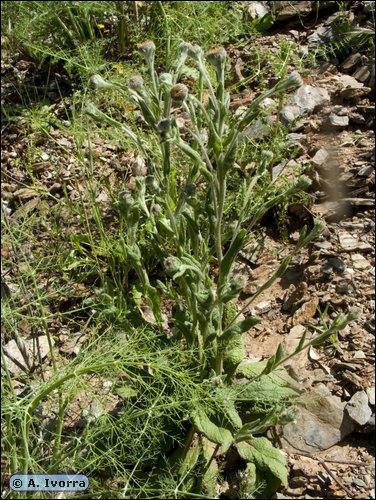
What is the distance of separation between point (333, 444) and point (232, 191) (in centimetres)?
142

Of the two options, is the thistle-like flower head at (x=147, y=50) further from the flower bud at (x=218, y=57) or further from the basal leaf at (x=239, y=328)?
the basal leaf at (x=239, y=328)

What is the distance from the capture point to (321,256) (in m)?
3.25

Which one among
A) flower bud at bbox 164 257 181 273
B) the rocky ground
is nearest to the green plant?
flower bud at bbox 164 257 181 273

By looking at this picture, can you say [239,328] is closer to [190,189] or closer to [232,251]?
[232,251]

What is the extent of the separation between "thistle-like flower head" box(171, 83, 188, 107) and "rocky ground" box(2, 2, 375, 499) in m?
1.30

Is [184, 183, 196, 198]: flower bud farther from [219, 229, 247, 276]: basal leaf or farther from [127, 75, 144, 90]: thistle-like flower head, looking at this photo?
[127, 75, 144, 90]: thistle-like flower head

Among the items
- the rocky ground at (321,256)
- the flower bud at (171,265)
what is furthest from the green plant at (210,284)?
the rocky ground at (321,256)

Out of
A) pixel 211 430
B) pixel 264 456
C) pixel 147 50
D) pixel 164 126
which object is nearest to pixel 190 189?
pixel 164 126

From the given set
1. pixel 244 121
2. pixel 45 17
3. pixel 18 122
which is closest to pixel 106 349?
pixel 244 121

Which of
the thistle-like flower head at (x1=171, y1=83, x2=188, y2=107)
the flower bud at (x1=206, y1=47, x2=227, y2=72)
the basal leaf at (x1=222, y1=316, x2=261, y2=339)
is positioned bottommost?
the basal leaf at (x1=222, y1=316, x2=261, y2=339)

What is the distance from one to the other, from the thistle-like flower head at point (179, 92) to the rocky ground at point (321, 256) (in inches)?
51.2

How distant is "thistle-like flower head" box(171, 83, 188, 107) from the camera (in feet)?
7.02

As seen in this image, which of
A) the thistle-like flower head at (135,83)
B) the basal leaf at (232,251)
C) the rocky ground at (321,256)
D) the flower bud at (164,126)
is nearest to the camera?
the flower bud at (164,126)

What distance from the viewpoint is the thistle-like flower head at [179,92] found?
7.02ft
